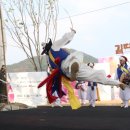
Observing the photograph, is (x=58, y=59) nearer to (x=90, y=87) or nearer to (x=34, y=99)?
(x=90, y=87)

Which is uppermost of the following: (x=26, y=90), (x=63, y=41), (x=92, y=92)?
(x=63, y=41)

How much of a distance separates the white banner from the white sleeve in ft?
31.8

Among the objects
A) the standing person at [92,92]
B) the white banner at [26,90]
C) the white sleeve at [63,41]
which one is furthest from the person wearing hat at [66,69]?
the white banner at [26,90]

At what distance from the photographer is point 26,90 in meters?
18.9

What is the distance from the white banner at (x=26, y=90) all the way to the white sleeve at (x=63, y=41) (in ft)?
31.8

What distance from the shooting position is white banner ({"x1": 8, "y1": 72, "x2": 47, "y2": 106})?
18.8m

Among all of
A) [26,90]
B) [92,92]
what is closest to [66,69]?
[92,92]

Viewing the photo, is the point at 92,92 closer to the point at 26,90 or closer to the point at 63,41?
the point at 26,90

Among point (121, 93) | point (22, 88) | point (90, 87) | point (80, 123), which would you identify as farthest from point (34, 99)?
point (80, 123)

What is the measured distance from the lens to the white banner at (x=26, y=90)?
741 inches

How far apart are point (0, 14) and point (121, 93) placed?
6.20 meters

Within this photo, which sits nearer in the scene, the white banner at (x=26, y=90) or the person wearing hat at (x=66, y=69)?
the person wearing hat at (x=66, y=69)

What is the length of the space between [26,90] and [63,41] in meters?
9.99

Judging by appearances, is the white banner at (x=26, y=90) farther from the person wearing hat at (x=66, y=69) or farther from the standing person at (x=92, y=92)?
the person wearing hat at (x=66, y=69)
